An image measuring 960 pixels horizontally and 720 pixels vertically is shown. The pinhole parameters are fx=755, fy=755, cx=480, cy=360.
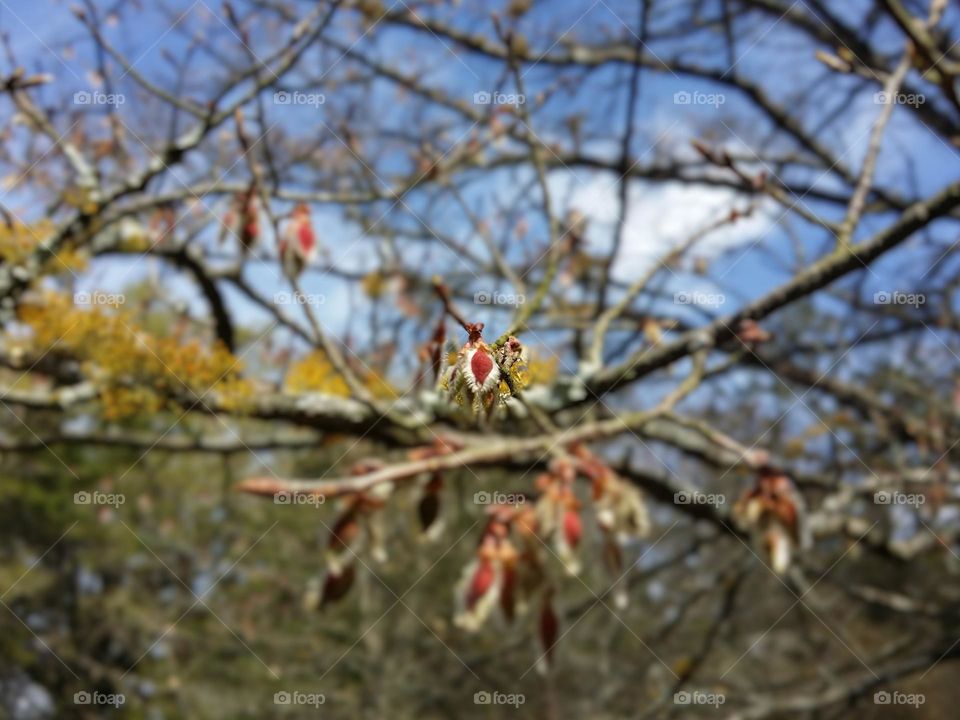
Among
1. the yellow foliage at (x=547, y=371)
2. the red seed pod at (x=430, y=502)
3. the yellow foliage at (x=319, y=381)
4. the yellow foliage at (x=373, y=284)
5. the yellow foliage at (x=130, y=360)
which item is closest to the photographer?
the yellow foliage at (x=547, y=371)

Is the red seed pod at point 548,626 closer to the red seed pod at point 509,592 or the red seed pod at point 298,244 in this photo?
the red seed pod at point 509,592

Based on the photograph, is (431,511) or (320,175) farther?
(320,175)

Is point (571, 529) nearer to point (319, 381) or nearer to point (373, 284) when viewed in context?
point (319, 381)

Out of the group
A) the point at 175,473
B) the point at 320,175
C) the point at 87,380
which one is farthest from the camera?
the point at 175,473

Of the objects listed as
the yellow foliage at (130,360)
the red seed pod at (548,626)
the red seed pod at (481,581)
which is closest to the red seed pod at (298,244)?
the yellow foliage at (130,360)

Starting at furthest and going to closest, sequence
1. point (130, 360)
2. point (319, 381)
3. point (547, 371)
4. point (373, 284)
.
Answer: point (373, 284) → point (319, 381) → point (130, 360) → point (547, 371)

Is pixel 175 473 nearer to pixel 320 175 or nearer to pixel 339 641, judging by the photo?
pixel 339 641

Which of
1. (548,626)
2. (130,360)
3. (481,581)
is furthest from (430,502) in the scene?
(130,360)

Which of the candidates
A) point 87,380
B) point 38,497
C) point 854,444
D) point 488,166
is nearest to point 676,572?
point 854,444
